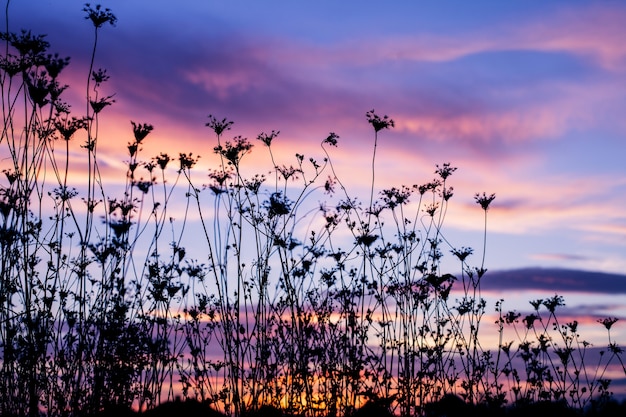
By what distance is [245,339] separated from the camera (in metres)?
8.76

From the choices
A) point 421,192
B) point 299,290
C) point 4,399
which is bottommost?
point 4,399

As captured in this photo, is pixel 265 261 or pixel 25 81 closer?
pixel 25 81

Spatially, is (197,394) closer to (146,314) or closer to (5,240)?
(146,314)

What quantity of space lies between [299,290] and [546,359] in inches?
133

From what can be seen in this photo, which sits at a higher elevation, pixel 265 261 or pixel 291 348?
pixel 265 261

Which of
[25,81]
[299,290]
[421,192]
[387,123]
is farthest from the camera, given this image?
[421,192]

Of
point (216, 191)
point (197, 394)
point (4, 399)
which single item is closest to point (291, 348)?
point (197, 394)

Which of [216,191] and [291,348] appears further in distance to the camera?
[216,191]

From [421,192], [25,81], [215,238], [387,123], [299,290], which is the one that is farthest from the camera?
[421,192]

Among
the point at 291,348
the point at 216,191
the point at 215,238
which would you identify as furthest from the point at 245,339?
the point at 216,191

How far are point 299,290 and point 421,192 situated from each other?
8.54 ft

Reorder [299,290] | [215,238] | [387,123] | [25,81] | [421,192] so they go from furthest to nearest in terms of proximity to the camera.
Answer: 1. [421,192]
2. [387,123]
3. [299,290]
4. [215,238]
5. [25,81]

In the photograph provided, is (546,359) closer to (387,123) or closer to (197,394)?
(387,123)

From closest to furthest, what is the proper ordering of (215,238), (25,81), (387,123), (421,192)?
1. (25,81)
2. (215,238)
3. (387,123)
4. (421,192)
